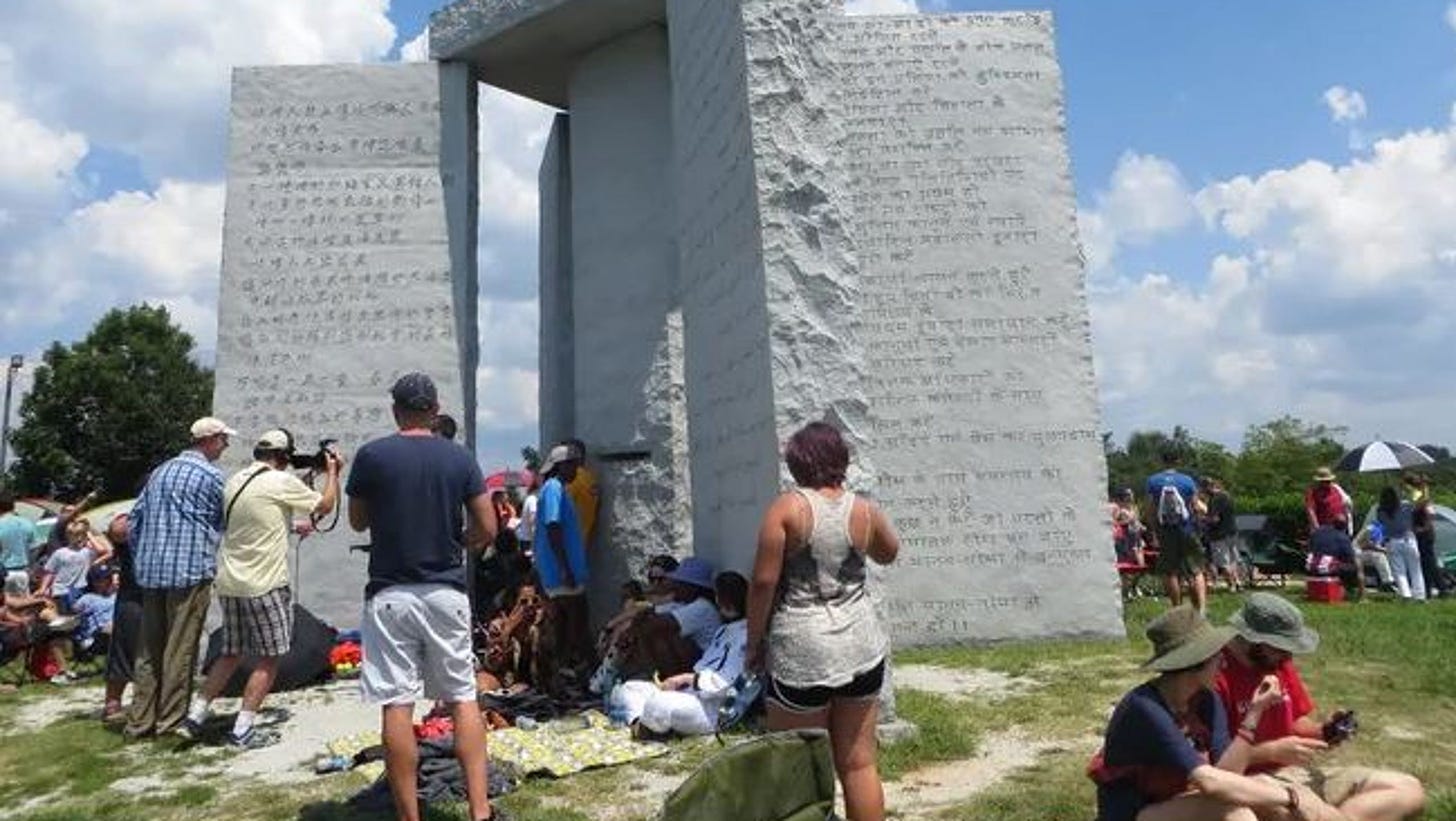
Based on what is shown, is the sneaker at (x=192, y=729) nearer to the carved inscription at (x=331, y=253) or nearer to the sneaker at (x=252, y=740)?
the sneaker at (x=252, y=740)

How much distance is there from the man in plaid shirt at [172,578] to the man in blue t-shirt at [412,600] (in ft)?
8.15

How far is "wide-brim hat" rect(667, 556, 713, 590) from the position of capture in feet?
20.4

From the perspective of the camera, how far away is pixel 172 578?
5.79m

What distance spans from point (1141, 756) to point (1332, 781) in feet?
2.85

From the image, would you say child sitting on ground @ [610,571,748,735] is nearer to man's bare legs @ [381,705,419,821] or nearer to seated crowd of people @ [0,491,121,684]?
man's bare legs @ [381,705,419,821]

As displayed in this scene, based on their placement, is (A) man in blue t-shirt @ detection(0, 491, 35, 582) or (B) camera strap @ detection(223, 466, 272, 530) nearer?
(B) camera strap @ detection(223, 466, 272, 530)

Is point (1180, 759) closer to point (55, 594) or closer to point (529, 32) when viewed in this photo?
point (529, 32)

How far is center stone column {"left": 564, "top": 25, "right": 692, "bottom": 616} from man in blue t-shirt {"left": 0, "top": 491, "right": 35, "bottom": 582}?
5.65 m

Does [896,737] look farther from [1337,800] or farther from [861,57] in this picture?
[861,57]

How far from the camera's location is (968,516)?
8.23 meters

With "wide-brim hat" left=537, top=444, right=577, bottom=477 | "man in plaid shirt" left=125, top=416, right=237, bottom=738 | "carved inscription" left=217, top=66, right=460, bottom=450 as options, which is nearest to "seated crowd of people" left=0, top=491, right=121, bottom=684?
"carved inscription" left=217, top=66, right=460, bottom=450

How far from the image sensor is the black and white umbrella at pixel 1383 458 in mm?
13906

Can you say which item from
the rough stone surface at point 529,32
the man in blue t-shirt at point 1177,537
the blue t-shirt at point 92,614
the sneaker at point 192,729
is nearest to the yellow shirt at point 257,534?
the sneaker at point 192,729

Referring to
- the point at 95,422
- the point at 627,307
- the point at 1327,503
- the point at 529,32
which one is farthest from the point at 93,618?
the point at 95,422
